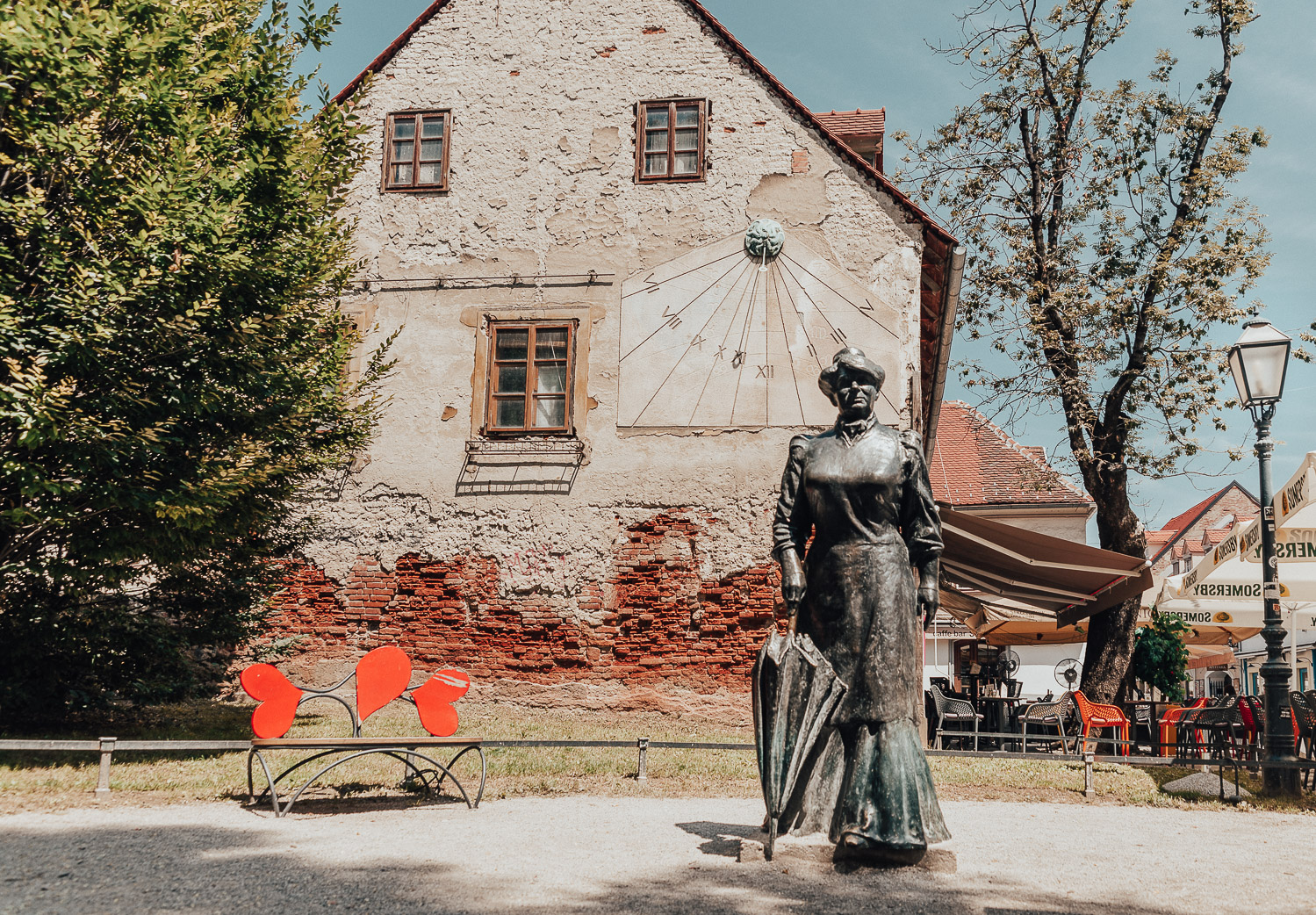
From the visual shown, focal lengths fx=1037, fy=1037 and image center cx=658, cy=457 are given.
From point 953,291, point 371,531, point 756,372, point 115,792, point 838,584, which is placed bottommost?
point 115,792

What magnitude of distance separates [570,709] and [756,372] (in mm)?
4814

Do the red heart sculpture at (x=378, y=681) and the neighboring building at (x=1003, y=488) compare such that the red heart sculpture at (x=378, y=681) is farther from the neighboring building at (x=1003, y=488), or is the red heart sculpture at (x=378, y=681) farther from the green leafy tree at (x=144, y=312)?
the neighboring building at (x=1003, y=488)

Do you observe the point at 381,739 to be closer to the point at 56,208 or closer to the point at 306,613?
the point at 56,208

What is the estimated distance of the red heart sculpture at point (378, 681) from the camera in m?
6.71

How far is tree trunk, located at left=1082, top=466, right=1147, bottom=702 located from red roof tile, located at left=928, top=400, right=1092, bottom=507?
29.4 ft

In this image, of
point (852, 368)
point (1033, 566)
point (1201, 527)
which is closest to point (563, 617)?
point (1033, 566)

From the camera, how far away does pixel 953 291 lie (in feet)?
44.5

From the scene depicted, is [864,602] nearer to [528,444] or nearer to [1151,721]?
[528,444]

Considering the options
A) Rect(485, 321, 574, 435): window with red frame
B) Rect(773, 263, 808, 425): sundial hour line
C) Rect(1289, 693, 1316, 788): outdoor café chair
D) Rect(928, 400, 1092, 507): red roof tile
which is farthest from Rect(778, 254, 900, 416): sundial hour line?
Rect(928, 400, 1092, 507): red roof tile

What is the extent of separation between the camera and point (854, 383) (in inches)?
214

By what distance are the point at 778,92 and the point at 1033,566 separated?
712 centimetres

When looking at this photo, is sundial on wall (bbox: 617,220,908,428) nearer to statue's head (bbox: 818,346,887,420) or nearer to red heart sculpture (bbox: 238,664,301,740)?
red heart sculpture (bbox: 238,664,301,740)

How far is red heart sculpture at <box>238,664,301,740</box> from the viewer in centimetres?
625

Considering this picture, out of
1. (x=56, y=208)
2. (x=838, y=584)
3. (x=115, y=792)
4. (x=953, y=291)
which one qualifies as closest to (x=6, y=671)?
(x=115, y=792)
